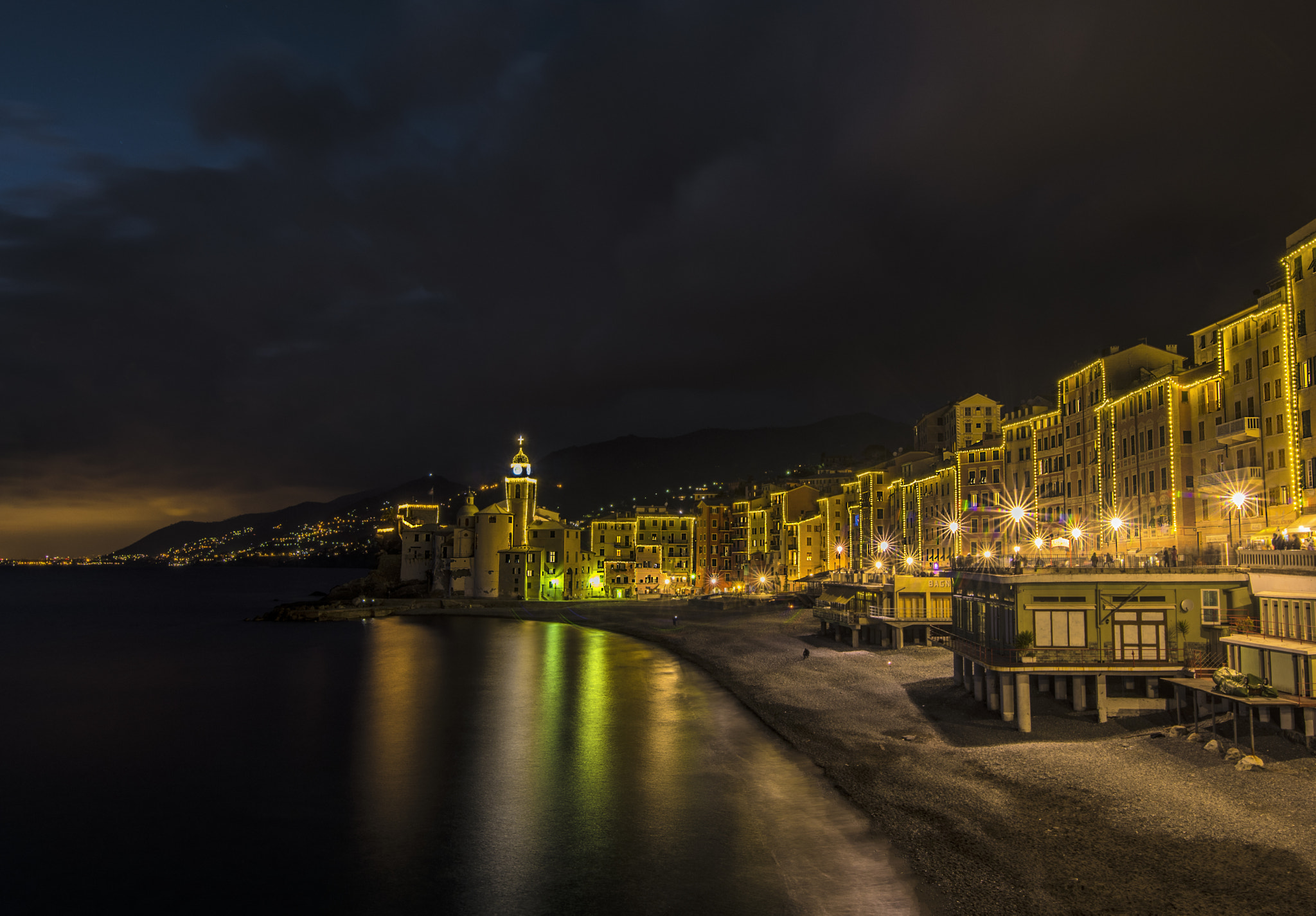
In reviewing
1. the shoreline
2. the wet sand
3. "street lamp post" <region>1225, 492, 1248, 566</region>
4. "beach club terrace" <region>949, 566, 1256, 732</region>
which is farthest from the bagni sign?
"beach club terrace" <region>949, 566, 1256, 732</region>

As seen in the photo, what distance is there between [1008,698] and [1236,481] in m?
20.8

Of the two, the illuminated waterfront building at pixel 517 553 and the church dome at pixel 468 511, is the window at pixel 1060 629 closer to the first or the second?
the illuminated waterfront building at pixel 517 553

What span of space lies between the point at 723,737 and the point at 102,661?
2819 inches

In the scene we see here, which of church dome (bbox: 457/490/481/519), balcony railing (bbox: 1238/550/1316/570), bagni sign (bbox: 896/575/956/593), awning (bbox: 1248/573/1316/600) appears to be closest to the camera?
awning (bbox: 1248/573/1316/600)

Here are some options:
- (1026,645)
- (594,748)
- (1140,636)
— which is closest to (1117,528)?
(1140,636)

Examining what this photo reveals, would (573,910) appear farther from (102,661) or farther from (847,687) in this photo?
(102,661)

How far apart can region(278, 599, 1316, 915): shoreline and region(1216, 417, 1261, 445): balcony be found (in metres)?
19.4

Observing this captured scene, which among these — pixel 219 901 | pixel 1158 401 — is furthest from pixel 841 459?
pixel 219 901

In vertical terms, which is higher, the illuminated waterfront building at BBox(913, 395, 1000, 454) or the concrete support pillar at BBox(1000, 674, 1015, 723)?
the illuminated waterfront building at BBox(913, 395, 1000, 454)

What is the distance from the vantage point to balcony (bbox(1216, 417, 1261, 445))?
145 ft

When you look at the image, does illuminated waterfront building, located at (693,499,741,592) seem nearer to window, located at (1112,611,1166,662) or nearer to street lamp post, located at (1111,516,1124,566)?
street lamp post, located at (1111,516,1124,566)

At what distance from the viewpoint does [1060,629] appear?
34312 millimetres

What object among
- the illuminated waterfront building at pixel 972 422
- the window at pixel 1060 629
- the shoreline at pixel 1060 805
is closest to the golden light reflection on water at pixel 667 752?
the shoreline at pixel 1060 805

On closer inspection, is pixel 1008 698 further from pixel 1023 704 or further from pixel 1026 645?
Result: pixel 1026 645
